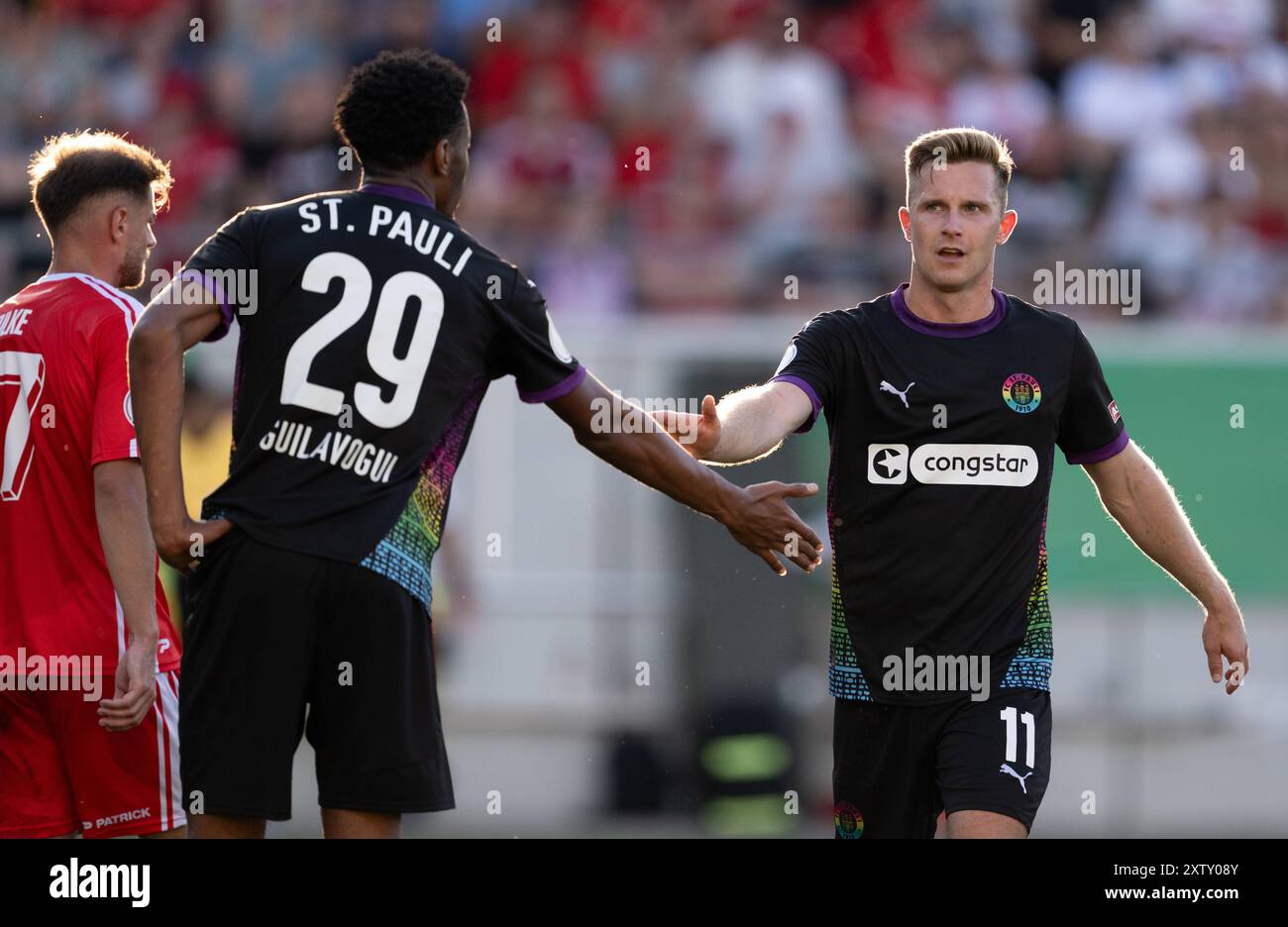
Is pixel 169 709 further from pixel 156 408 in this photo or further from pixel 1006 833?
pixel 1006 833

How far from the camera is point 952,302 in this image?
580 centimetres

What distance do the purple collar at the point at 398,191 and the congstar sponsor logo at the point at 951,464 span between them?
5.32 feet

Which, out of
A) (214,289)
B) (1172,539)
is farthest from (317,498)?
(1172,539)

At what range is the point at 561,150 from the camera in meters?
13.0

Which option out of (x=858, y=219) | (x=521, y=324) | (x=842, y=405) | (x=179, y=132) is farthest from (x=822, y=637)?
(x=179, y=132)

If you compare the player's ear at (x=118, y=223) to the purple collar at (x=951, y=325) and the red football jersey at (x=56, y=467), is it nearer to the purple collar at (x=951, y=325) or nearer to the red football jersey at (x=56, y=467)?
the red football jersey at (x=56, y=467)

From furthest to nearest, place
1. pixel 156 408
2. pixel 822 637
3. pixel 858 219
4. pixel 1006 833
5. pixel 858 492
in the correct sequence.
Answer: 1. pixel 858 219
2. pixel 822 637
3. pixel 858 492
4. pixel 1006 833
5. pixel 156 408

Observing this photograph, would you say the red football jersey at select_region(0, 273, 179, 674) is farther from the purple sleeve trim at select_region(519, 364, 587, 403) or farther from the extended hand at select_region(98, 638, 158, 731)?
the purple sleeve trim at select_region(519, 364, 587, 403)

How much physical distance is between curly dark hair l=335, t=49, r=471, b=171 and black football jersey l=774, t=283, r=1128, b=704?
1.36 metres

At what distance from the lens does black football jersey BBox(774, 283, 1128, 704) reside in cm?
562

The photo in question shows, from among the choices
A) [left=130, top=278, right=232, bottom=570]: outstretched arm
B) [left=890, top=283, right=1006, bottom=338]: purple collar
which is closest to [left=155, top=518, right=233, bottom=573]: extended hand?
[left=130, top=278, right=232, bottom=570]: outstretched arm

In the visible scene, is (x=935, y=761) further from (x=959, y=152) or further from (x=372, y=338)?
(x=372, y=338)

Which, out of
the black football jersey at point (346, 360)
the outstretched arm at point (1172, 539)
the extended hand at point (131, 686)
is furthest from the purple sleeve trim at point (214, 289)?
the outstretched arm at point (1172, 539)
